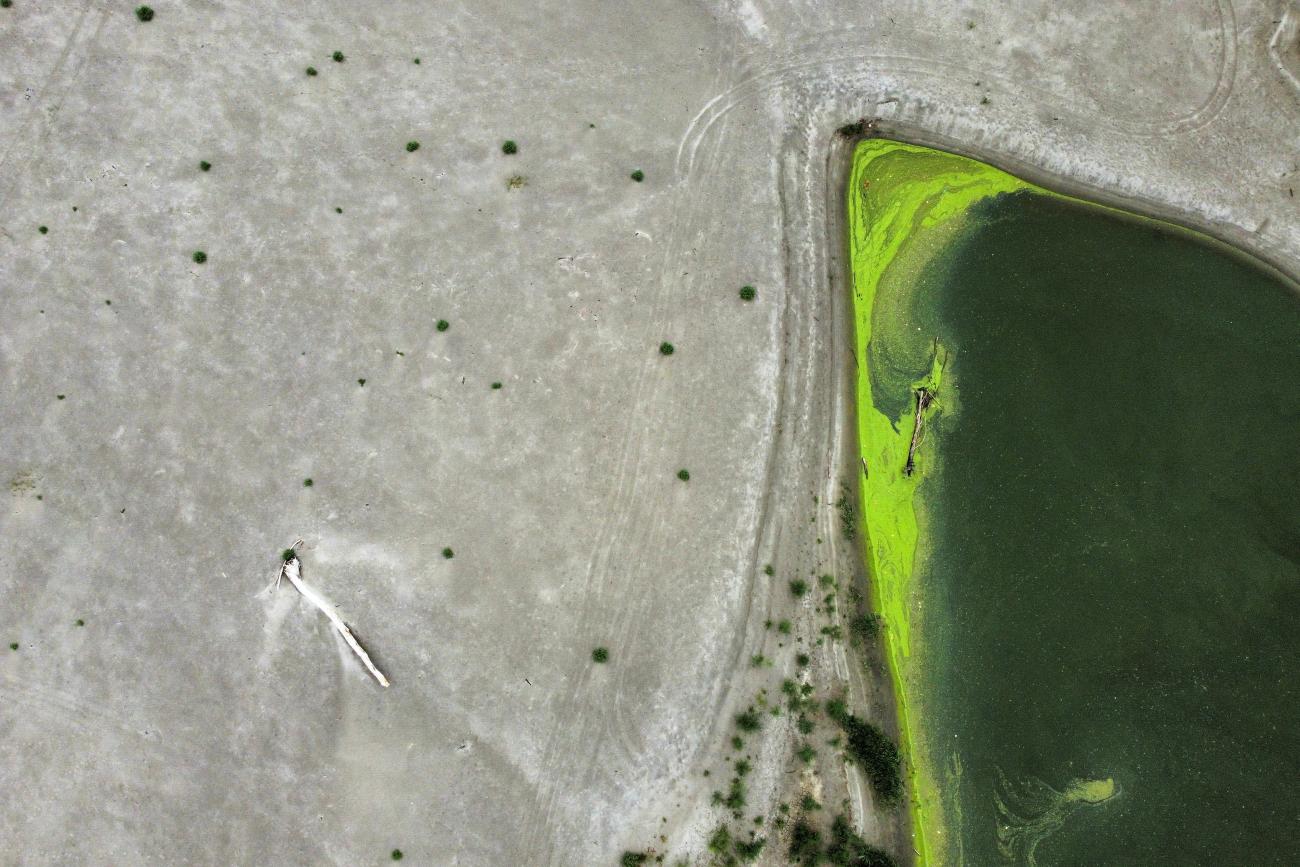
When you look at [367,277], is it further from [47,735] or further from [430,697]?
[47,735]

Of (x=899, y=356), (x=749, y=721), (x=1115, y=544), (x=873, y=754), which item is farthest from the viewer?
(x=899, y=356)

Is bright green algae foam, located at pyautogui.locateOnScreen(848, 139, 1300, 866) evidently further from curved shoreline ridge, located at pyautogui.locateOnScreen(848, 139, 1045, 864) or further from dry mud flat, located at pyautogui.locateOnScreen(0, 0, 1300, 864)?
dry mud flat, located at pyautogui.locateOnScreen(0, 0, 1300, 864)

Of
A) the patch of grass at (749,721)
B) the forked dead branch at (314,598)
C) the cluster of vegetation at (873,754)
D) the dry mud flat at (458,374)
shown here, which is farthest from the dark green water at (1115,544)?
the forked dead branch at (314,598)

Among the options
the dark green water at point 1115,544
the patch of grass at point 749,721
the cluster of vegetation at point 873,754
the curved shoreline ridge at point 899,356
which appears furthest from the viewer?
the curved shoreline ridge at point 899,356

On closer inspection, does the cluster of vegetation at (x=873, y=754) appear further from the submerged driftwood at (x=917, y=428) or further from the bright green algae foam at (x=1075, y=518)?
the submerged driftwood at (x=917, y=428)

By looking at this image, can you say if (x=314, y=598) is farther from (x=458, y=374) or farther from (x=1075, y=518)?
(x=1075, y=518)

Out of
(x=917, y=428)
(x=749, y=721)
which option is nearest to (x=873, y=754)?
(x=749, y=721)
